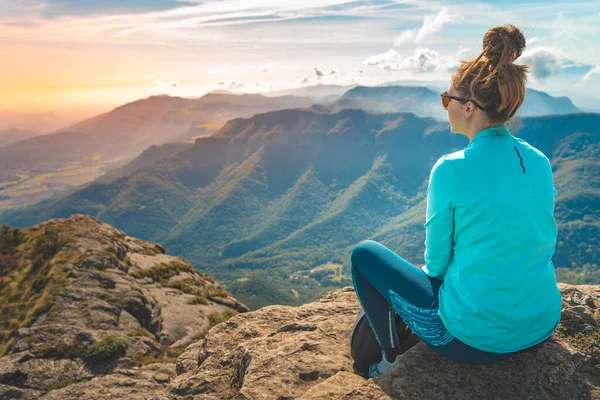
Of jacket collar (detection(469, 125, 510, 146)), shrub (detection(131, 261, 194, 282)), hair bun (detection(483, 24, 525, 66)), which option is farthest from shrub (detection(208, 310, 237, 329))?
hair bun (detection(483, 24, 525, 66))

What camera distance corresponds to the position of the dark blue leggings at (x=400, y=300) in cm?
525

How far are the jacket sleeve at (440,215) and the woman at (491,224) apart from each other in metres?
0.01

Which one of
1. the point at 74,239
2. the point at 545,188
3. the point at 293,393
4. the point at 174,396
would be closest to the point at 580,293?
the point at 545,188

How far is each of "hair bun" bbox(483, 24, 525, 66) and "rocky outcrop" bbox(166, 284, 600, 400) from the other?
442 cm

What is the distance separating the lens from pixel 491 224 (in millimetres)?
4316

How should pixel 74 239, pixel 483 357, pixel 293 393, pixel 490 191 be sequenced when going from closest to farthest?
pixel 490 191, pixel 483 357, pixel 293 393, pixel 74 239

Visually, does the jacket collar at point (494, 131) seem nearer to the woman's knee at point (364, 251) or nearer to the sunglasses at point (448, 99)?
Result: the sunglasses at point (448, 99)

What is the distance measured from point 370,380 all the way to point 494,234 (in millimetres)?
3032

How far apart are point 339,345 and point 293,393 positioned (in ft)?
5.21

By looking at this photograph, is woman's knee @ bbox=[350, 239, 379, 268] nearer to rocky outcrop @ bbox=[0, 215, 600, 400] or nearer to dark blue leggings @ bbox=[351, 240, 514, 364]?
dark blue leggings @ bbox=[351, 240, 514, 364]

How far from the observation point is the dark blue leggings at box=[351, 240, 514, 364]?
17.2 ft

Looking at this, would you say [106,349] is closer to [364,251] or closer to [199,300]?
[199,300]

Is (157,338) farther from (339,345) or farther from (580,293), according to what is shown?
Result: (580,293)

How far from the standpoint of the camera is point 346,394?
556 centimetres
